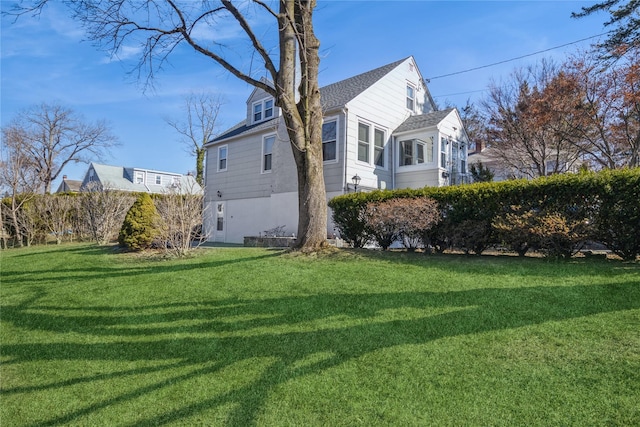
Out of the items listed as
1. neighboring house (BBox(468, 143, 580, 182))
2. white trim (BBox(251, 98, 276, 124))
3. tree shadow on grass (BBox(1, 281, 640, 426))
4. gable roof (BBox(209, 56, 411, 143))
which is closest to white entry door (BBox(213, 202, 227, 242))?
gable roof (BBox(209, 56, 411, 143))

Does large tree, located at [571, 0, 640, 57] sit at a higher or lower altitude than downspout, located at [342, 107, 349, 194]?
higher

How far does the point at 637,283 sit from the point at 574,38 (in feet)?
43.6

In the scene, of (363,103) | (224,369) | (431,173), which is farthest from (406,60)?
(224,369)

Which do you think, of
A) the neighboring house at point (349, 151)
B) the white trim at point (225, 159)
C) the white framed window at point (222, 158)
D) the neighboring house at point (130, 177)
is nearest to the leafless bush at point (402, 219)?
the neighboring house at point (349, 151)

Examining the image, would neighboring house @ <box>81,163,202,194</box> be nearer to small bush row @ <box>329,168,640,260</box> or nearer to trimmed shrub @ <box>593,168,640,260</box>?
small bush row @ <box>329,168,640,260</box>

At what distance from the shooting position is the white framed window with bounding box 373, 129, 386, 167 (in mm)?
14305

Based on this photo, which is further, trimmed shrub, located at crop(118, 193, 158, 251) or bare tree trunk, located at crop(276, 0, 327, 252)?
trimmed shrub, located at crop(118, 193, 158, 251)

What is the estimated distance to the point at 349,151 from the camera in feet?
43.1

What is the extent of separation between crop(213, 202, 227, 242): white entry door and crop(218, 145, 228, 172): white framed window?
5.87 feet

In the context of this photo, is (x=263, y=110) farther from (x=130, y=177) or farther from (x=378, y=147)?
(x=130, y=177)

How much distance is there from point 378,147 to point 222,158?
825 centimetres

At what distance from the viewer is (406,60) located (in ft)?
52.5

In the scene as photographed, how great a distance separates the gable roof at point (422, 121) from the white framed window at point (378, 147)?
0.76m

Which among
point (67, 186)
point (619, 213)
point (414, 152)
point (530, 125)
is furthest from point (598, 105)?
point (67, 186)
